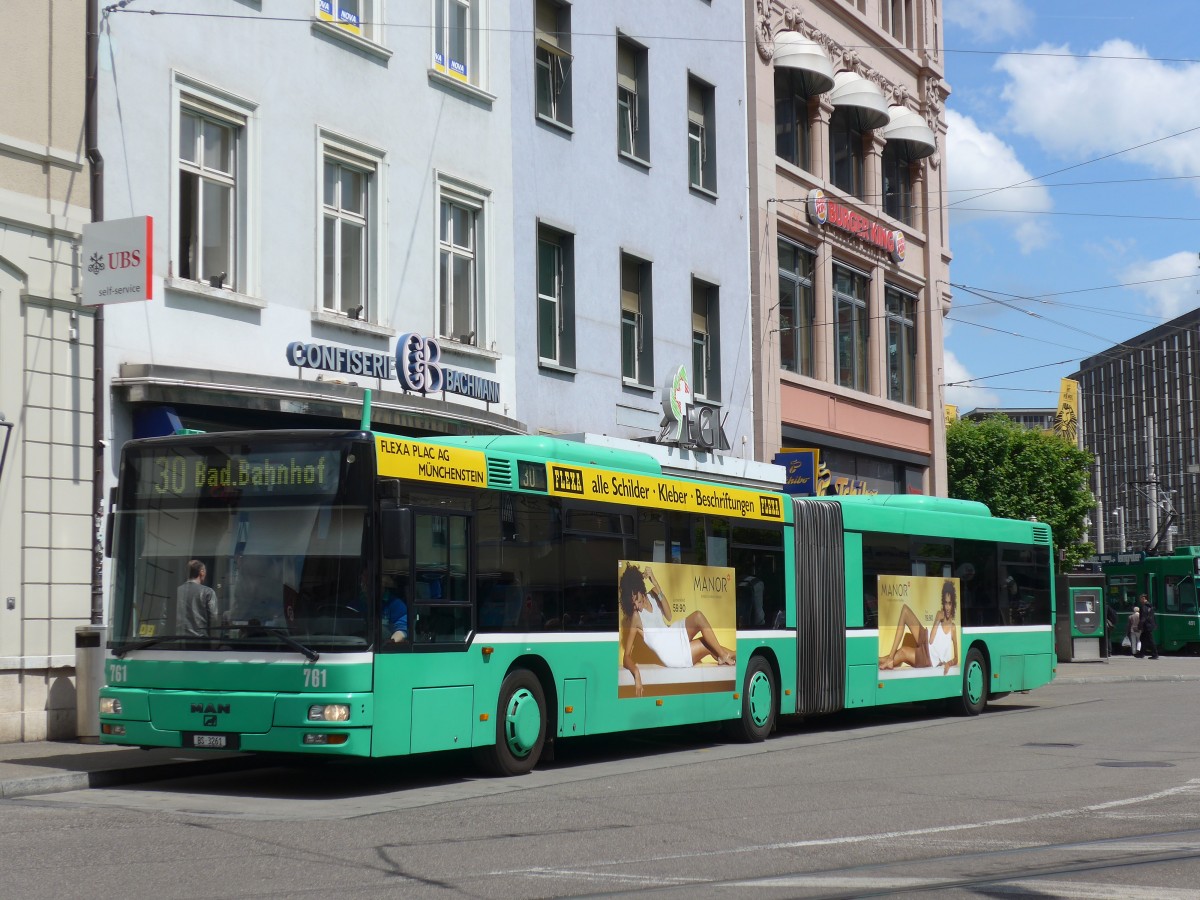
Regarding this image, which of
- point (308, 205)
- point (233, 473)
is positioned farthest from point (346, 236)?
point (233, 473)

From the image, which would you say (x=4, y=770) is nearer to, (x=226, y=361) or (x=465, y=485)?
(x=465, y=485)

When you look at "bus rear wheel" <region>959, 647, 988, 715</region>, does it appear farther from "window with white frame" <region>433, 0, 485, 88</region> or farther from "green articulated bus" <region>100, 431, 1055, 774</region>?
"window with white frame" <region>433, 0, 485, 88</region>

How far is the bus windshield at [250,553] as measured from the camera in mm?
12266

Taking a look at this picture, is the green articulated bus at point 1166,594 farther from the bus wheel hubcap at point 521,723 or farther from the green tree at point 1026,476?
the bus wheel hubcap at point 521,723

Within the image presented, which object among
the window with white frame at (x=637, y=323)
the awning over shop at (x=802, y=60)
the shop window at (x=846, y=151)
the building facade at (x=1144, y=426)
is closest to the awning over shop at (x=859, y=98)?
the shop window at (x=846, y=151)

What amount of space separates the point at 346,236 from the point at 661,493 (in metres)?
6.81

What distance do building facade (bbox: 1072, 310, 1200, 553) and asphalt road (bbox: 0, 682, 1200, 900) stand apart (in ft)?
326

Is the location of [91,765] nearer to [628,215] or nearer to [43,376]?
[43,376]

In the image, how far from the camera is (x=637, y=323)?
91.4ft

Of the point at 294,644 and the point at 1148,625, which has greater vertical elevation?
the point at 294,644

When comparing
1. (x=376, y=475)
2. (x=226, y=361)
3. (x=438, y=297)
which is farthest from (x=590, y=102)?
(x=376, y=475)

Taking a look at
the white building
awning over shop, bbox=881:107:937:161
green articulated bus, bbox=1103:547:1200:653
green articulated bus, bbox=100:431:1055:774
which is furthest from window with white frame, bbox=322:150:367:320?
green articulated bus, bbox=1103:547:1200:653

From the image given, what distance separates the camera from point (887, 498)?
22.0m

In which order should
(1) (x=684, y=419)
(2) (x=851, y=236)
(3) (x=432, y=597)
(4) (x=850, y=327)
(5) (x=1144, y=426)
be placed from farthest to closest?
1. (5) (x=1144, y=426)
2. (4) (x=850, y=327)
3. (2) (x=851, y=236)
4. (1) (x=684, y=419)
5. (3) (x=432, y=597)
